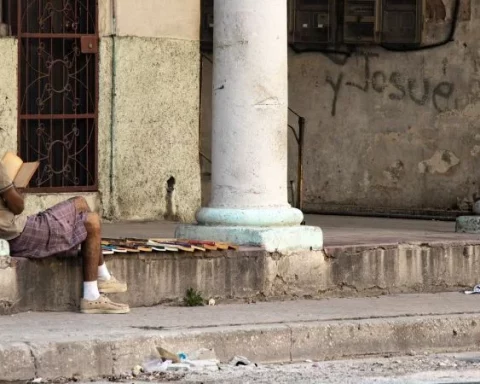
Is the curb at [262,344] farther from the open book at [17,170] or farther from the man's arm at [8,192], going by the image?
the open book at [17,170]

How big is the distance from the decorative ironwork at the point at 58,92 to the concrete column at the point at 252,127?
9.18 ft

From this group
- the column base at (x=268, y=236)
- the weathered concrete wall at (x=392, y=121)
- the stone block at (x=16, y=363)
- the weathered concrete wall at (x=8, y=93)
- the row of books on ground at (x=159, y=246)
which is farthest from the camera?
the weathered concrete wall at (x=392, y=121)

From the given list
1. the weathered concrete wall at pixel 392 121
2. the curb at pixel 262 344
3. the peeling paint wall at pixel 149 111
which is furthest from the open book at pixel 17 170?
the weathered concrete wall at pixel 392 121

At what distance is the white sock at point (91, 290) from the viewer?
9.47 m

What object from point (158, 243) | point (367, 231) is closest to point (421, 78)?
point (367, 231)

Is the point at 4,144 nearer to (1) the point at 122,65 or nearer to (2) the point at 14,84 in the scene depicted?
(2) the point at 14,84

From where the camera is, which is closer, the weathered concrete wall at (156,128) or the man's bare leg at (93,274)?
the man's bare leg at (93,274)

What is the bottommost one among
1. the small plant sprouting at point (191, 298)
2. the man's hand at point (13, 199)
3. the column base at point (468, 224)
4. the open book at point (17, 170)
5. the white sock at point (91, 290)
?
the small plant sprouting at point (191, 298)

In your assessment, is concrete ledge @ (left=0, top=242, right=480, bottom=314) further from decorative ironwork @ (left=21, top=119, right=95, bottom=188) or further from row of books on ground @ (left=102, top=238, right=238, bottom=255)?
decorative ironwork @ (left=21, top=119, right=95, bottom=188)

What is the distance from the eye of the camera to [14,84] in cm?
1295

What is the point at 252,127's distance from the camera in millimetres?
10508

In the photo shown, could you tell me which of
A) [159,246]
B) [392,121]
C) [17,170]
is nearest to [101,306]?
[159,246]

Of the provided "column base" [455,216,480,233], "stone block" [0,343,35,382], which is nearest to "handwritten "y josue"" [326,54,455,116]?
"column base" [455,216,480,233]

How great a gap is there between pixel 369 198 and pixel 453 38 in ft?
6.00
